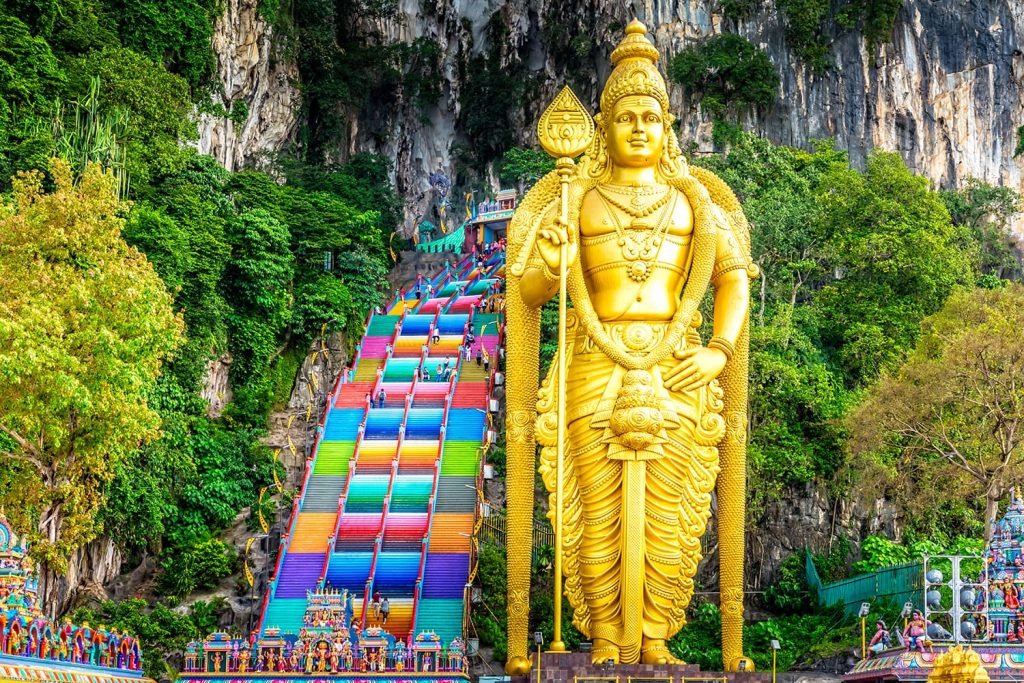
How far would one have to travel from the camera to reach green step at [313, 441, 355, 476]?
19.8 metres

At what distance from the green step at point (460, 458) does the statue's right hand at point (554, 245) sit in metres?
7.66

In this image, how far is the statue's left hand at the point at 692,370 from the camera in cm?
1192

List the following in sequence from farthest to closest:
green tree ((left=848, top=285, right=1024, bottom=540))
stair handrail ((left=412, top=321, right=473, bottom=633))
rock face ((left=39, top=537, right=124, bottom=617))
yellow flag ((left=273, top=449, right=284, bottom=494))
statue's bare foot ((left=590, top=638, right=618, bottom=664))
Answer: yellow flag ((left=273, top=449, right=284, bottom=494)) < stair handrail ((left=412, top=321, right=473, bottom=633)) < rock face ((left=39, top=537, right=124, bottom=617)) < green tree ((left=848, top=285, right=1024, bottom=540)) < statue's bare foot ((left=590, top=638, right=618, bottom=664))

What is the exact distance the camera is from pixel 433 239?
33.4 metres

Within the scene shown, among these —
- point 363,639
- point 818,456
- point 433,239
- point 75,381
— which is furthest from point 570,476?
point 433,239

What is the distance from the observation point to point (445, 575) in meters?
17.3

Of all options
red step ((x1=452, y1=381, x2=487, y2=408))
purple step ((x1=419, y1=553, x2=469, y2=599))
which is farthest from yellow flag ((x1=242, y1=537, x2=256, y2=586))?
red step ((x1=452, y1=381, x2=487, y2=408))

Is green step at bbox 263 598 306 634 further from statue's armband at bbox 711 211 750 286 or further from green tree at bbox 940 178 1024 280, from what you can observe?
green tree at bbox 940 178 1024 280

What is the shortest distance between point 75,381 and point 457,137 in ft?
A: 70.7

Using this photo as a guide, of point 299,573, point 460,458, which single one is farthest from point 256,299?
point 299,573

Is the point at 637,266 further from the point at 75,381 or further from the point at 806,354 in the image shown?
the point at 806,354

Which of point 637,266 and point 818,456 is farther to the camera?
point 818,456

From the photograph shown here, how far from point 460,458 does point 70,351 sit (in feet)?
20.4

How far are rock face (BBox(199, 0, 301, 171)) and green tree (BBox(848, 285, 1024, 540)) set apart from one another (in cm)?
1467
